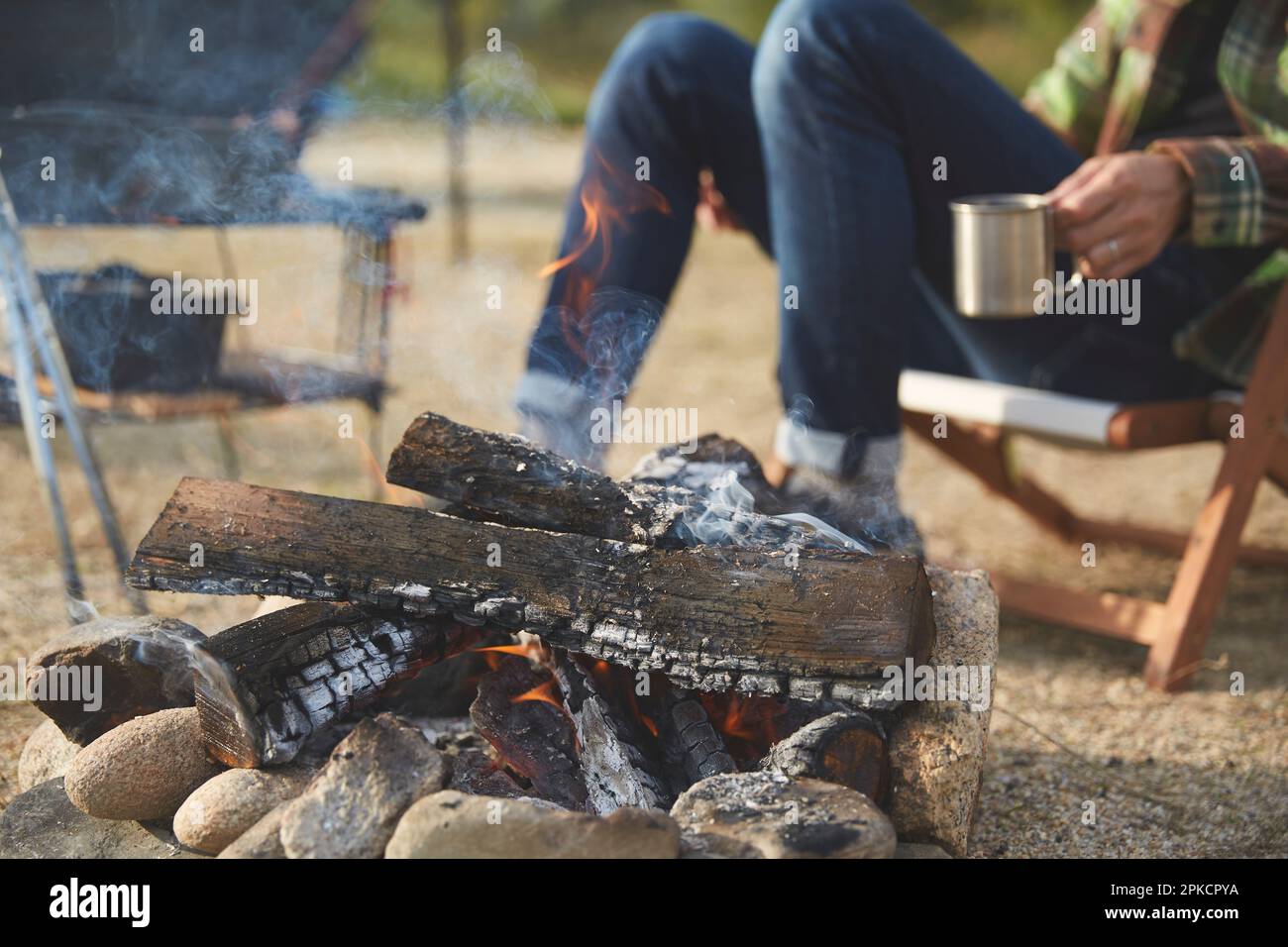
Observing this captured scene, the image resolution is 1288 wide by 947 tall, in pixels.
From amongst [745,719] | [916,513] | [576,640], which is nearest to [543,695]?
[576,640]

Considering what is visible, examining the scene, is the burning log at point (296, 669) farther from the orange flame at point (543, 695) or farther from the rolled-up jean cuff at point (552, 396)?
the rolled-up jean cuff at point (552, 396)

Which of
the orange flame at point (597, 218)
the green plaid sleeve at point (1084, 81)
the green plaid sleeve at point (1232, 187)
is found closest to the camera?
the green plaid sleeve at point (1232, 187)

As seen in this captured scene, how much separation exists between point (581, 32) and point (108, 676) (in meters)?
18.6

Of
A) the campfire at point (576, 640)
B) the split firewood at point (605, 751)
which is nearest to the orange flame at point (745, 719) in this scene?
the campfire at point (576, 640)

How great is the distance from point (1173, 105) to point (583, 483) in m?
1.74

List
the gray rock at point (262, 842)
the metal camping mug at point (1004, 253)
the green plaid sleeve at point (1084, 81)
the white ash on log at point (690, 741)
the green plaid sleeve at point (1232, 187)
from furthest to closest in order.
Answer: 1. the green plaid sleeve at point (1084, 81)
2. the green plaid sleeve at point (1232, 187)
3. the metal camping mug at point (1004, 253)
4. the white ash on log at point (690, 741)
5. the gray rock at point (262, 842)

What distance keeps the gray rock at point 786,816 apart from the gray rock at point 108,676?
2.68 ft

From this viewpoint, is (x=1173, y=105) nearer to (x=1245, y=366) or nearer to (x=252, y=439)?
(x=1245, y=366)

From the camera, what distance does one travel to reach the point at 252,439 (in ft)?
14.3

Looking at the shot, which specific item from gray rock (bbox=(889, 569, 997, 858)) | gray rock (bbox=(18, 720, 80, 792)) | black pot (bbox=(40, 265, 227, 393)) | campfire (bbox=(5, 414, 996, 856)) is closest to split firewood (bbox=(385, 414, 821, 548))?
campfire (bbox=(5, 414, 996, 856))

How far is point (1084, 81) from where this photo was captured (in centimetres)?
283

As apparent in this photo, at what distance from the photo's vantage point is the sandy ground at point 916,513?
1997mm
